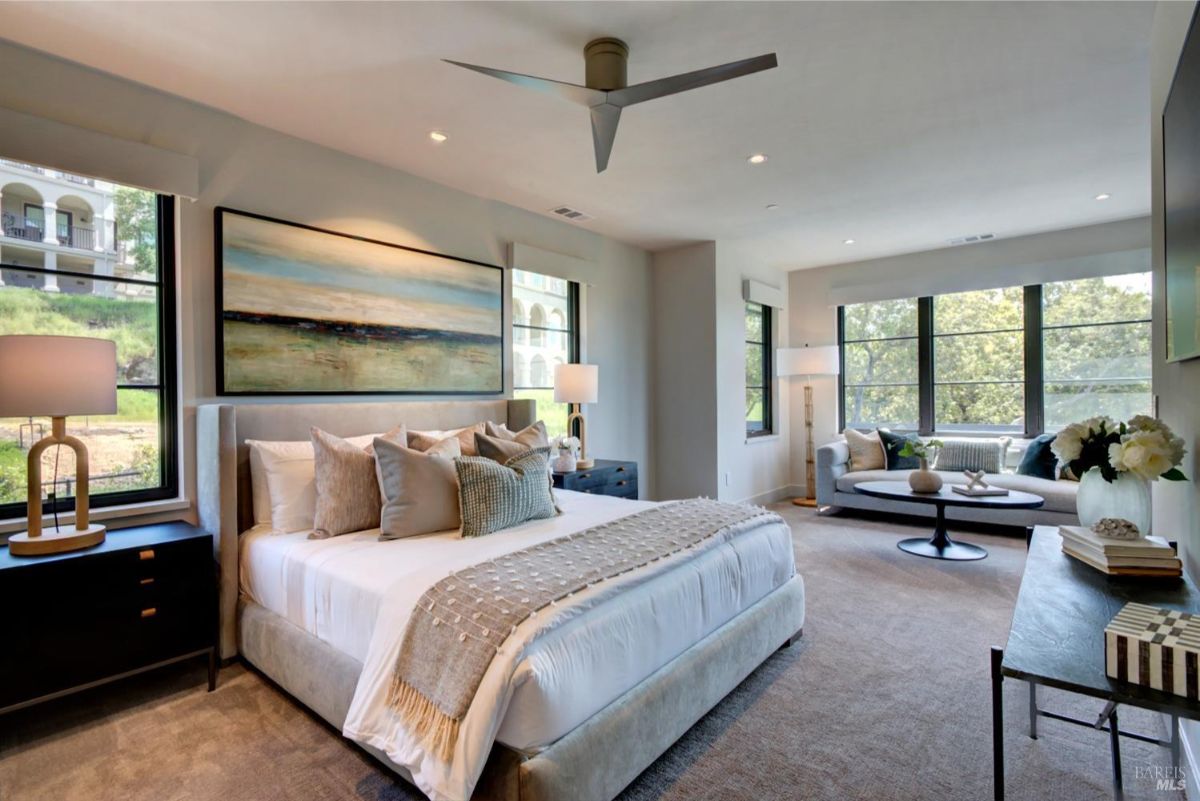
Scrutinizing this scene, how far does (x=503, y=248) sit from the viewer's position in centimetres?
429

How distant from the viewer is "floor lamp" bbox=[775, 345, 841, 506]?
6062mm

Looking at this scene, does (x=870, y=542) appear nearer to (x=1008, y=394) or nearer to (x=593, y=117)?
(x=1008, y=394)

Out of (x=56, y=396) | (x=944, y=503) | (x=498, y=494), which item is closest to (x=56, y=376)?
(x=56, y=396)

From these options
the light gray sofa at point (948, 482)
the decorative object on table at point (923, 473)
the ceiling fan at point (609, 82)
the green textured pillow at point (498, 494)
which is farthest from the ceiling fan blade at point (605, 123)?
the light gray sofa at point (948, 482)

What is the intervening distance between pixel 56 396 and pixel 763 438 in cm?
564

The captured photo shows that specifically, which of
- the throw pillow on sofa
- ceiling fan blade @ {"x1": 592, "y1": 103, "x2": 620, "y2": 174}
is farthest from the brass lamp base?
the throw pillow on sofa

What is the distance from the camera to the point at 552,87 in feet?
6.82

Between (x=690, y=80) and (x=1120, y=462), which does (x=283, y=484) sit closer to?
(x=690, y=80)

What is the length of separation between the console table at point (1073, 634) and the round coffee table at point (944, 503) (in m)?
2.48

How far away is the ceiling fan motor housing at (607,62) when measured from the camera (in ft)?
7.54

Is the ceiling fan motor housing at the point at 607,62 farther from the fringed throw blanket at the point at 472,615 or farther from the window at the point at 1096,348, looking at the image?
the window at the point at 1096,348

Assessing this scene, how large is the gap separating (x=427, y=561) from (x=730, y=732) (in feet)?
4.23

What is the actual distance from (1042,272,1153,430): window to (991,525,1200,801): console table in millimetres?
4387

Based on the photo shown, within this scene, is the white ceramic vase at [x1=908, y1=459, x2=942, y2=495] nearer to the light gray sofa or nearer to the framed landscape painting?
the light gray sofa
